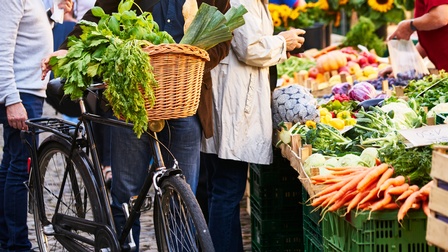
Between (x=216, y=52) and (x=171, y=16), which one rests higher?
(x=171, y=16)

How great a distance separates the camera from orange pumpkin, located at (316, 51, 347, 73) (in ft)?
27.6

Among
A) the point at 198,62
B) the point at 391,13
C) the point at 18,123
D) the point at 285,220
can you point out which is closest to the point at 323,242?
the point at 198,62

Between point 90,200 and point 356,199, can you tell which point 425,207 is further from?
point 90,200

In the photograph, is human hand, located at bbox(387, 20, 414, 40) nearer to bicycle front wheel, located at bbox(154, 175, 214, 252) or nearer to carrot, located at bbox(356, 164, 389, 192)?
carrot, located at bbox(356, 164, 389, 192)

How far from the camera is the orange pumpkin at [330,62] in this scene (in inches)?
331

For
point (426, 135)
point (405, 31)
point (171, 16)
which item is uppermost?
point (171, 16)

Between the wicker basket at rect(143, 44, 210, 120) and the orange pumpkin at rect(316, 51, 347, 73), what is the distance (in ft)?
14.3

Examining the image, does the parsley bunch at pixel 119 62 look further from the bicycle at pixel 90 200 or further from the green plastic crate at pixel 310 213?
the green plastic crate at pixel 310 213

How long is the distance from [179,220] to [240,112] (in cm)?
107

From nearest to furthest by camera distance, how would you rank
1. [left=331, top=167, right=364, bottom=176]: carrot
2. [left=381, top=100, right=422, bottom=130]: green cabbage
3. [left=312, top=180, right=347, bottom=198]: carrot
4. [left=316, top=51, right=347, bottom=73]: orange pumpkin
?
[left=312, top=180, right=347, bottom=198]: carrot
[left=331, top=167, right=364, bottom=176]: carrot
[left=381, top=100, right=422, bottom=130]: green cabbage
[left=316, top=51, right=347, bottom=73]: orange pumpkin

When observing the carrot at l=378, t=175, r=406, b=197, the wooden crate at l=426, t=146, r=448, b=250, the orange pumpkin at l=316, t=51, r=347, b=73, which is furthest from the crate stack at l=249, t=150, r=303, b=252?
the orange pumpkin at l=316, t=51, r=347, b=73

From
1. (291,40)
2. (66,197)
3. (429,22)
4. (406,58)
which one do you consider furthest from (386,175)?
(406,58)

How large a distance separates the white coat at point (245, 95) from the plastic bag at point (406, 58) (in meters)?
1.69

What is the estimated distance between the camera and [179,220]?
4.33 m
